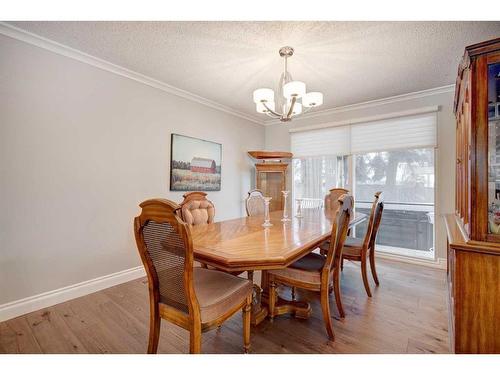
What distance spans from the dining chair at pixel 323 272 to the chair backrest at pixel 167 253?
82cm

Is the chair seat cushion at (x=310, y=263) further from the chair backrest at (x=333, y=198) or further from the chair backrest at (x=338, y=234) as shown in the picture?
the chair backrest at (x=333, y=198)

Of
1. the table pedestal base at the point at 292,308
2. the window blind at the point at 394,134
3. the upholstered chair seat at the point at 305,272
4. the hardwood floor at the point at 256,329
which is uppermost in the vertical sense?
the window blind at the point at 394,134

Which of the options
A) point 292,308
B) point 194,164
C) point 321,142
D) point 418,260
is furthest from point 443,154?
point 194,164

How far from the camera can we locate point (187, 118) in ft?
11.2

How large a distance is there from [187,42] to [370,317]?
2.87m

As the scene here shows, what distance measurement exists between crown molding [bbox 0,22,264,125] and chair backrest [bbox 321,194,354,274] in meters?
2.66

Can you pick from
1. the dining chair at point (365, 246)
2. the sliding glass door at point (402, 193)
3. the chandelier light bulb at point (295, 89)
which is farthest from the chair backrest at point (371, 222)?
the sliding glass door at point (402, 193)

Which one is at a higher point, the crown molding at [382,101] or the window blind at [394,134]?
Answer: the crown molding at [382,101]

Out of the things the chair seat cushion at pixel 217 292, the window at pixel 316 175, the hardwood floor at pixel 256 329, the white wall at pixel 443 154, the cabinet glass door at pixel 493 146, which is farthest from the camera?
the window at pixel 316 175

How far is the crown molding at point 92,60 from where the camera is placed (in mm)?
1990

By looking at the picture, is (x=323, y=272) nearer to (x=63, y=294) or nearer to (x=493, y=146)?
(x=493, y=146)

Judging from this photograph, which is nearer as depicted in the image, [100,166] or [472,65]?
[472,65]
